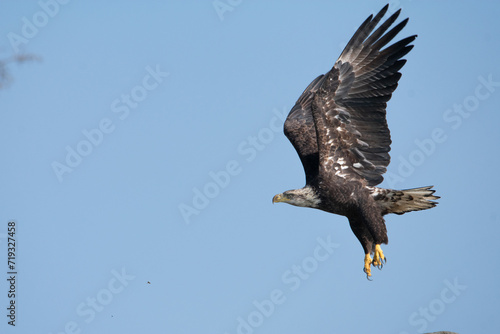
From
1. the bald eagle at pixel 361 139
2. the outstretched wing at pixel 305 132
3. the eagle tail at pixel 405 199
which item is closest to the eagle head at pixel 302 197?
the bald eagle at pixel 361 139

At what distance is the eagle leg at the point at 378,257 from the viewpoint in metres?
11.9

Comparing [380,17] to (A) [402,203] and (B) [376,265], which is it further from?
(B) [376,265]

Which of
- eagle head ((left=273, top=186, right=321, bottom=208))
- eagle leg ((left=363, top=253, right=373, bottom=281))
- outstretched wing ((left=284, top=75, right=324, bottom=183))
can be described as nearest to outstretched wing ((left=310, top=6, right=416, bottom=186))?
eagle head ((left=273, top=186, right=321, bottom=208))

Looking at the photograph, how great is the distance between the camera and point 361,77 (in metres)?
12.0

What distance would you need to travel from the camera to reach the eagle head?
12086mm

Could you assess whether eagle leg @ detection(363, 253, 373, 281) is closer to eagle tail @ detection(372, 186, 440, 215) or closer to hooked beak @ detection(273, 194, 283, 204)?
eagle tail @ detection(372, 186, 440, 215)

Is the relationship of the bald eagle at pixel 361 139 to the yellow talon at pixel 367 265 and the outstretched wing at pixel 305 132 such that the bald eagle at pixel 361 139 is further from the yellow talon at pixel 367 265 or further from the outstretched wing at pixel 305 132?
the outstretched wing at pixel 305 132

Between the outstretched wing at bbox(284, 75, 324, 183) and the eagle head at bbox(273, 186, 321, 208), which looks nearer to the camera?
the eagle head at bbox(273, 186, 321, 208)

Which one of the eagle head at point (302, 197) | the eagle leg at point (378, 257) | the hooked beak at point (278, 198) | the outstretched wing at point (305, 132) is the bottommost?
the eagle leg at point (378, 257)

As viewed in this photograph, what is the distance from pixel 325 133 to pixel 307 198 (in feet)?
3.00

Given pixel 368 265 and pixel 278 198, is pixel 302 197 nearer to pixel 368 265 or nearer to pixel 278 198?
pixel 278 198

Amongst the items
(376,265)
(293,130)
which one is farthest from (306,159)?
(376,265)

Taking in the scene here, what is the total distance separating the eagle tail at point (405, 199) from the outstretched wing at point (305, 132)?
0.96 meters

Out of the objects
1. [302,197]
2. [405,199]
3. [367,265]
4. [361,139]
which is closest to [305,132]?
[361,139]
